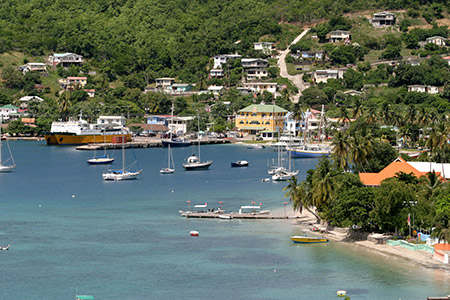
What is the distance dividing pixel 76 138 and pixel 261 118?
41.3 m

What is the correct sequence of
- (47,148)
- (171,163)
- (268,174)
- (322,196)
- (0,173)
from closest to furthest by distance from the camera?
(322,196)
(268,174)
(0,173)
(171,163)
(47,148)

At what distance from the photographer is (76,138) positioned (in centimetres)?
17488

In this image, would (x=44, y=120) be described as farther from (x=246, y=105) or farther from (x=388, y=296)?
(x=388, y=296)

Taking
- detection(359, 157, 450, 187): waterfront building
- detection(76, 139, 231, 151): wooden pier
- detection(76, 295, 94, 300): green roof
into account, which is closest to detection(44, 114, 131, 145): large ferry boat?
detection(76, 139, 231, 151): wooden pier

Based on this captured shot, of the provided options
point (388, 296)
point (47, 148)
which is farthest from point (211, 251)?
point (47, 148)

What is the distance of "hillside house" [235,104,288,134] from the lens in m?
183

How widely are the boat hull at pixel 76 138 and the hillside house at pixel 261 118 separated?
27.5 m

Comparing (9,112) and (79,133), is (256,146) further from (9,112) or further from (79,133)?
(9,112)

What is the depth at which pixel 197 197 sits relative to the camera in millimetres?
93625

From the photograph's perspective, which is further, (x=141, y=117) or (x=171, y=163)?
(x=141, y=117)

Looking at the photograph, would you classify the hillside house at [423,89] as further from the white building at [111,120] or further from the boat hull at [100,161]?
the boat hull at [100,161]

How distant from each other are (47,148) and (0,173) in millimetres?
42602

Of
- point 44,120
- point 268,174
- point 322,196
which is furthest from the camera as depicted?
point 44,120

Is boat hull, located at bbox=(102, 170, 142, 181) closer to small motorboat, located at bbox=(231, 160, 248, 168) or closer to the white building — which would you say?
small motorboat, located at bbox=(231, 160, 248, 168)
